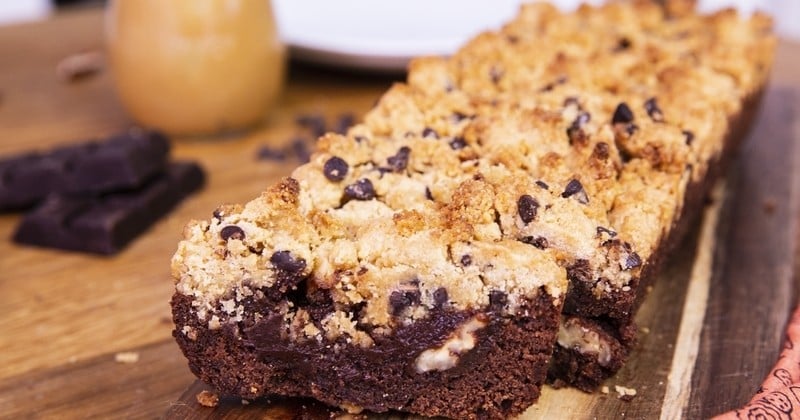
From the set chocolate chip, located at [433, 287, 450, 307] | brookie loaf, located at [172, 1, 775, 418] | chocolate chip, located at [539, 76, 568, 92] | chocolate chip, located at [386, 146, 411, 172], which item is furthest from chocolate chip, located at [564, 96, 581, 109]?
chocolate chip, located at [433, 287, 450, 307]

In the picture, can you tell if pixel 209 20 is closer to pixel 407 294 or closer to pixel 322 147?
pixel 322 147

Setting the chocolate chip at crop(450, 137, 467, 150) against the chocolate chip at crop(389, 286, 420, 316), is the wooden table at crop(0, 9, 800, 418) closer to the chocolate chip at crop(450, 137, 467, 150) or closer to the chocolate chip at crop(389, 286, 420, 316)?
the chocolate chip at crop(389, 286, 420, 316)

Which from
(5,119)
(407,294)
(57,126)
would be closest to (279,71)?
→ (57,126)

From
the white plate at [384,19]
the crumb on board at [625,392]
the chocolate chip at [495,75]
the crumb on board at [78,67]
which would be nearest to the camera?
the crumb on board at [625,392]

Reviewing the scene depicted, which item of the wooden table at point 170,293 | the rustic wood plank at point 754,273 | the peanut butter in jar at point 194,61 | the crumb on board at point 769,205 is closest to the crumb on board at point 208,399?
the wooden table at point 170,293

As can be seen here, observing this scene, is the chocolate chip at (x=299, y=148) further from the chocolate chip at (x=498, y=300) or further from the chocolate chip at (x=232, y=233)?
the chocolate chip at (x=498, y=300)

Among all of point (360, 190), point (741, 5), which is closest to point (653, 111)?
point (360, 190)

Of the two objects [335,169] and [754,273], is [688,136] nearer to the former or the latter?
[754,273]
